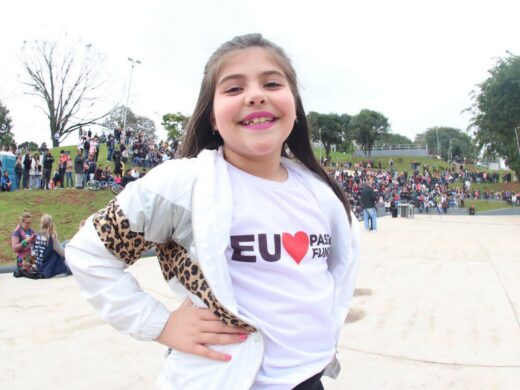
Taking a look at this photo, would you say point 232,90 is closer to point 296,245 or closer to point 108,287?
point 296,245

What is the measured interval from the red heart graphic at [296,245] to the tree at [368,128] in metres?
69.1

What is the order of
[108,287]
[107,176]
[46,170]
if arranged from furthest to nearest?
[107,176] < [46,170] < [108,287]

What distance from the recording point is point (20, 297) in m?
4.85

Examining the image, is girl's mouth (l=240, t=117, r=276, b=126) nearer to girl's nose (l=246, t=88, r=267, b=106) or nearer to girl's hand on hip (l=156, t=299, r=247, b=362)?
girl's nose (l=246, t=88, r=267, b=106)

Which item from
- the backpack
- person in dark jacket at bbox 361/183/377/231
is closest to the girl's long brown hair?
the backpack

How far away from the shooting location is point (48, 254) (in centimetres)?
607

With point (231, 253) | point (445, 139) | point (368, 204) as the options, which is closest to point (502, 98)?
point (368, 204)

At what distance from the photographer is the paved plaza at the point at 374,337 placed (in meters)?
2.71

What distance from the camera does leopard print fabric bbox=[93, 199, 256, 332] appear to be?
3.56ft

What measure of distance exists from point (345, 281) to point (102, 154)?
26.7m

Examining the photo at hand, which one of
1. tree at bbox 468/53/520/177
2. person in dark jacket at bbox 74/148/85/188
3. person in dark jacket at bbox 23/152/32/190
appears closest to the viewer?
person in dark jacket at bbox 74/148/85/188

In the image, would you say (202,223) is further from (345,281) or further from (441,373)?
(441,373)

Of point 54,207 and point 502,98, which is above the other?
point 502,98

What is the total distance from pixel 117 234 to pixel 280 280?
461 mm
